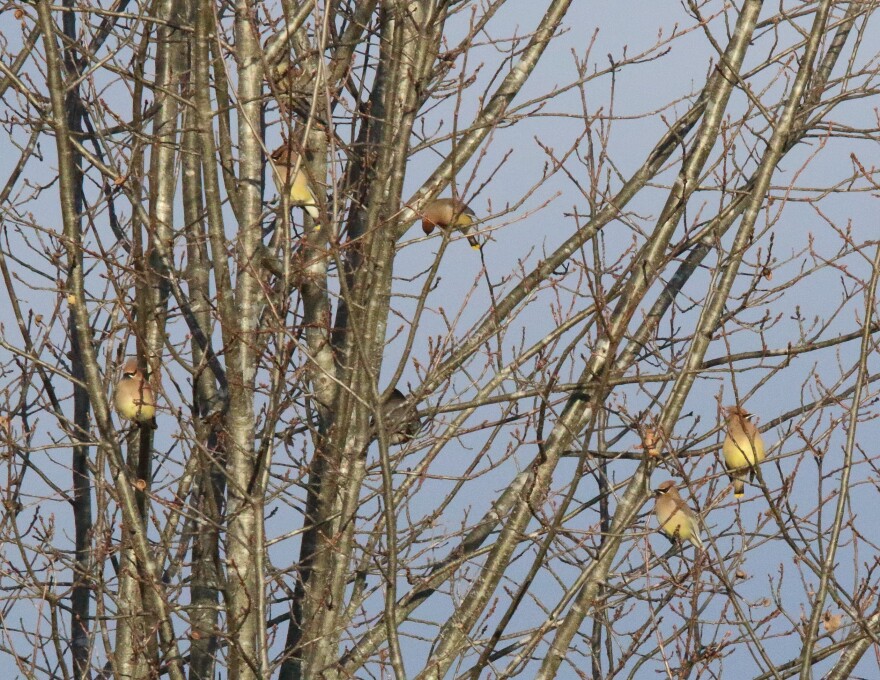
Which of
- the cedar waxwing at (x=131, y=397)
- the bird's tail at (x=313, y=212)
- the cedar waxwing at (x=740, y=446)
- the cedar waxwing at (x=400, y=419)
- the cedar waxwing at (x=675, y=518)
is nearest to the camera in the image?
the cedar waxwing at (x=740, y=446)

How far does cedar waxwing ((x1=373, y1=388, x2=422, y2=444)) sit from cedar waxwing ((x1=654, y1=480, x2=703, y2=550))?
126cm

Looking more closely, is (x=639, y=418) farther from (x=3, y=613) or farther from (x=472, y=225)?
(x=3, y=613)

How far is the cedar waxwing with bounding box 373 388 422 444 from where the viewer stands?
5098mm

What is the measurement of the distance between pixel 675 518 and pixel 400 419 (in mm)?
1754

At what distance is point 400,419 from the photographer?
4.96m

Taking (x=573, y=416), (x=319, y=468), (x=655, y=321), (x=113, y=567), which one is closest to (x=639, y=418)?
(x=573, y=416)

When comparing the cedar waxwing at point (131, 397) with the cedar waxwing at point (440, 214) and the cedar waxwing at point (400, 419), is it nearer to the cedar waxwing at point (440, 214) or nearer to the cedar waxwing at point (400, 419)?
the cedar waxwing at point (400, 419)

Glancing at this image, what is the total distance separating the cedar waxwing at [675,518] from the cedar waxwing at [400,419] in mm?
1258

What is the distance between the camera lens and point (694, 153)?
212 inches

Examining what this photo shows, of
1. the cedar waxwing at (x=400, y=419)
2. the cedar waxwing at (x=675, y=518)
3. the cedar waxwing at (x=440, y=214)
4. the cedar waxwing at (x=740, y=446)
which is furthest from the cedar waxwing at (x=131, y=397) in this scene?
the cedar waxwing at (x=740, y=446)

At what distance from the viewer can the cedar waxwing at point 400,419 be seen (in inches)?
201

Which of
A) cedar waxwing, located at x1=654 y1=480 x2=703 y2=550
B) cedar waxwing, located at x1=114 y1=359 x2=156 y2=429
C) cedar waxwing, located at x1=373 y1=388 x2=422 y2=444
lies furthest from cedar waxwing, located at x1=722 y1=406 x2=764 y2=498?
cedar waxwing, located at x1=114 y1=359 x2=156 y2=429

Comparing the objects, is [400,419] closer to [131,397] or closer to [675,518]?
[131,397]

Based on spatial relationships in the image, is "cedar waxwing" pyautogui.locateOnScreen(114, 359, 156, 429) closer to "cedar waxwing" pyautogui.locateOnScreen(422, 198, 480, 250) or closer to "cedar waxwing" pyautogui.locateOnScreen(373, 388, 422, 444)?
"cedar waxwing" pyautogui.locateOnScreen(373, 388, 422, 444)
